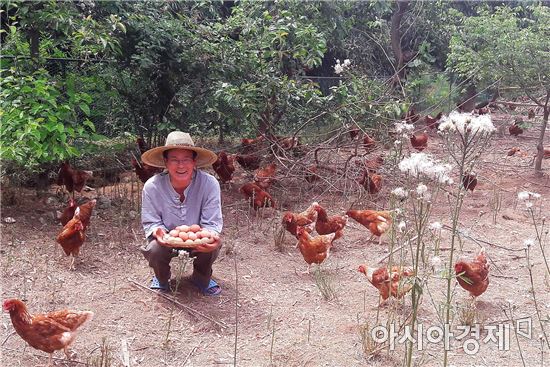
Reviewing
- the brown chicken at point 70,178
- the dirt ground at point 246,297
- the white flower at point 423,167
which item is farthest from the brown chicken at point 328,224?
the white flower at point 423,167

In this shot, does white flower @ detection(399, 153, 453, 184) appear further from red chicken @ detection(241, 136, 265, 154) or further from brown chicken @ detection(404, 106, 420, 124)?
red chicken @ detection(241, 136, 265, 154)

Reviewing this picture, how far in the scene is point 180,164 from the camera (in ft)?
14.7

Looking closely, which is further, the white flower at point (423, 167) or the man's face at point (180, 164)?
the man's face at point (180, 164)

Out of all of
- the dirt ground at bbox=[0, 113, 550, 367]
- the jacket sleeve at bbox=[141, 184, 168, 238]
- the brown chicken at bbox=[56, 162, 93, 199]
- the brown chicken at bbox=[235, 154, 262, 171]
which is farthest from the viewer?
the brown chicken at bbox=[235, 154, 262, 171]

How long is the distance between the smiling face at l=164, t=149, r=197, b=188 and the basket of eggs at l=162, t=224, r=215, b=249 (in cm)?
38

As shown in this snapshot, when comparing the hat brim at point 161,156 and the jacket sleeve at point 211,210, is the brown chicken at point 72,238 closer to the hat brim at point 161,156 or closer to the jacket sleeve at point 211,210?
the hat brim at point 161,156

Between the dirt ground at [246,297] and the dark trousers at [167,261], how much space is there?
15cm

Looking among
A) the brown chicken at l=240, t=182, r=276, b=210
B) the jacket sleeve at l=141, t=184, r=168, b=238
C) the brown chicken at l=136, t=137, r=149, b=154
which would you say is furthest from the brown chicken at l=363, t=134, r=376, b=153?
the jacket sleeve at l=141, t=184, r=168, b=238

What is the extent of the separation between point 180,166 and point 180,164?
0.02 m

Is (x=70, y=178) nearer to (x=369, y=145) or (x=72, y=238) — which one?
(x=72, y=238)

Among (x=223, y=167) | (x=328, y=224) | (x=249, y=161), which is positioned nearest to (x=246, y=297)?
(x=328, y=224)

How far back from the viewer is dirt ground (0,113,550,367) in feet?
12.1

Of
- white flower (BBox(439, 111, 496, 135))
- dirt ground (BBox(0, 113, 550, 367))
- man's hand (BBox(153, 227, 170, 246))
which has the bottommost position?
dirt ground (BBox(0, 113, 550, 367))

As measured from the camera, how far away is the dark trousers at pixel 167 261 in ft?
14.1
